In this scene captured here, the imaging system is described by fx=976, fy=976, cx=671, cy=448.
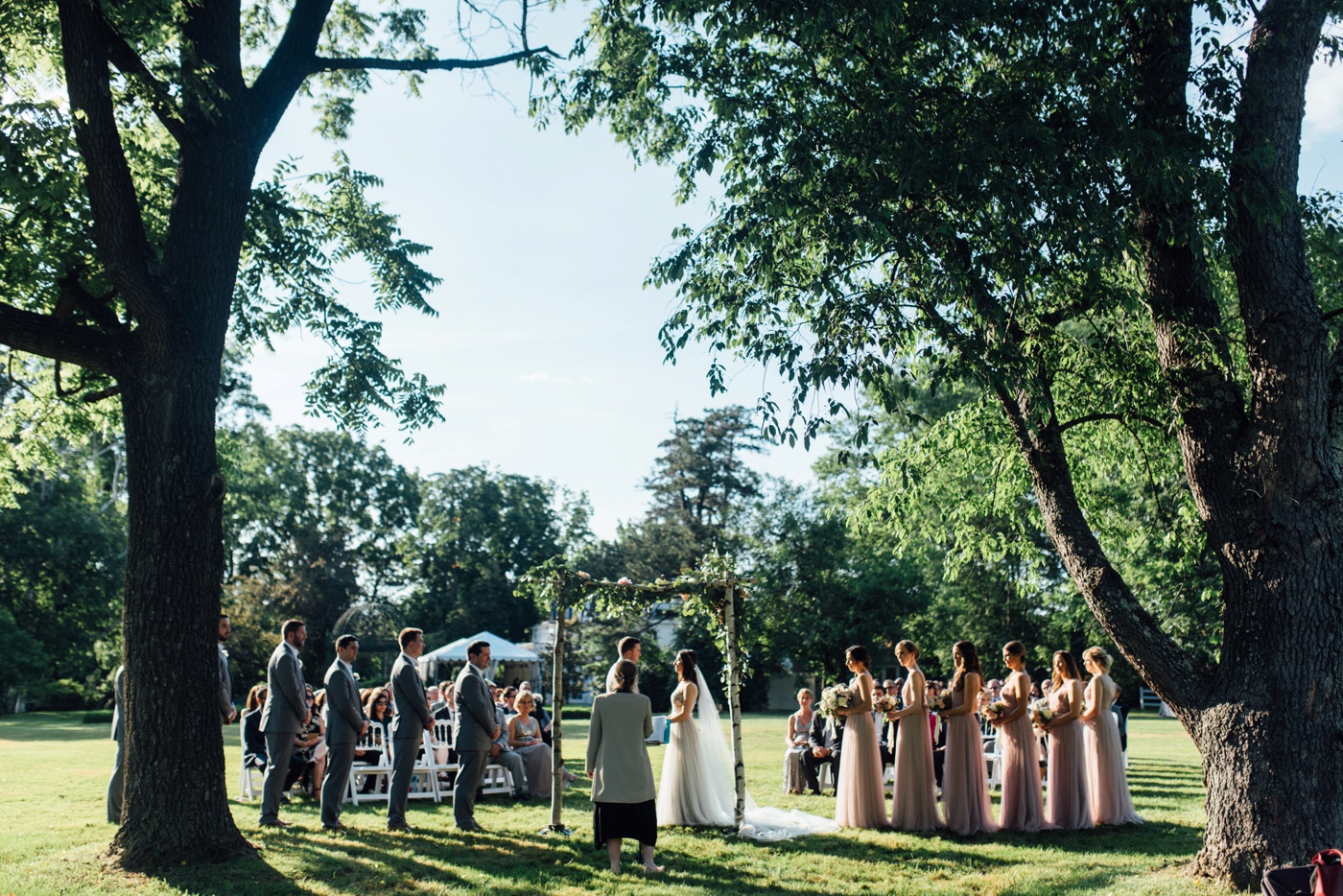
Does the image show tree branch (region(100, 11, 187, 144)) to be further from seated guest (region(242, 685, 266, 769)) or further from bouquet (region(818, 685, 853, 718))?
bouquet (region(818, 685, 853, 718))

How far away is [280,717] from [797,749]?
7488 millimetres

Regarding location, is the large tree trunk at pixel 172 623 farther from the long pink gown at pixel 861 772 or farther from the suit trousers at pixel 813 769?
the suit trousers at pixel 813 769

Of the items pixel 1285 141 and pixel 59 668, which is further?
pixel 59 668

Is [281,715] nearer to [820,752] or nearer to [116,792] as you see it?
[116,792]

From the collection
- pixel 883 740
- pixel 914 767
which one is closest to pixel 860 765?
pixel 914 767

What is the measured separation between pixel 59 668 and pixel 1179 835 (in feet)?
155

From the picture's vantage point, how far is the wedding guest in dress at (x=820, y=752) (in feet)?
46.9

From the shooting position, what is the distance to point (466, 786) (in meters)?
10.8

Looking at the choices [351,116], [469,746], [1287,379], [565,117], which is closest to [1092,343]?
[1287,379]

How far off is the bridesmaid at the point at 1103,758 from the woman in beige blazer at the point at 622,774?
5.58 meters

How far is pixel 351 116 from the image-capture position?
46.4 feet

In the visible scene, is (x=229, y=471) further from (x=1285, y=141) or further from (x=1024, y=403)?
(x=1285, y=141)

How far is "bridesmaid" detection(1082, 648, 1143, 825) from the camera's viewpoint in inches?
448

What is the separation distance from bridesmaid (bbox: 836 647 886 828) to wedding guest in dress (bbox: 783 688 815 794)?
2.92 metres
